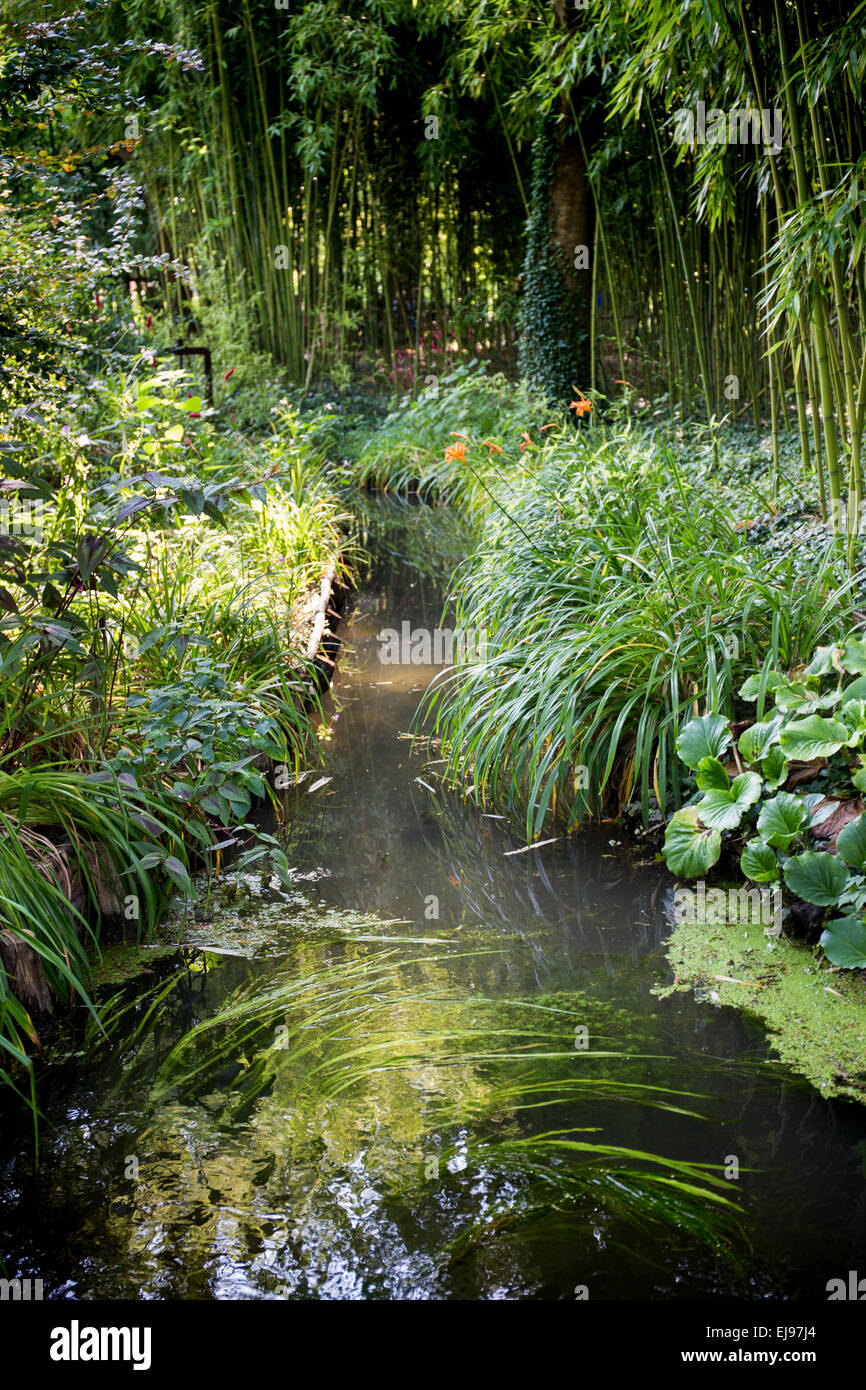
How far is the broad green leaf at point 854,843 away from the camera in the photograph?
1.81m

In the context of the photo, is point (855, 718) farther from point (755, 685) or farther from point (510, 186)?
point (510, 186)

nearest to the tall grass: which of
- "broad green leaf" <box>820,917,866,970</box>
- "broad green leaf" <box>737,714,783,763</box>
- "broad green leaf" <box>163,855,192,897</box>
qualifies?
"broad green leaf" <box>737,714,783,763</box>

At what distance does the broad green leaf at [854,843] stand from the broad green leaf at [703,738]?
1.25 ft

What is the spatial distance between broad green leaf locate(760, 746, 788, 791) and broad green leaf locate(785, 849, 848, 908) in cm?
21

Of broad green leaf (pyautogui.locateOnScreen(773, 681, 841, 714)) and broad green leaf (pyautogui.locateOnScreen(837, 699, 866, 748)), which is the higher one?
broad green leaf (pyautogui.locateOnScreen(773, 681, 841, 714))

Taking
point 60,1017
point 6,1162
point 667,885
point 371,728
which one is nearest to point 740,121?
point 371,728

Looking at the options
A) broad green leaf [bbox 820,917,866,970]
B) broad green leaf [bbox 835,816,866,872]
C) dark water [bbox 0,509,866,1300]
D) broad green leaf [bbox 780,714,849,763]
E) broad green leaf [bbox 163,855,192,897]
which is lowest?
dark water [bbox 0,509,866,1300]

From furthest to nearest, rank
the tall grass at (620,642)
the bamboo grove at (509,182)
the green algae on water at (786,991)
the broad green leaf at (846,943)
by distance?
1. the bamboo grove at (509,182)
2. the tall grass at (620,642)
3. the broad green leaf at (846,943)
4. the green algae on water at (786,991)

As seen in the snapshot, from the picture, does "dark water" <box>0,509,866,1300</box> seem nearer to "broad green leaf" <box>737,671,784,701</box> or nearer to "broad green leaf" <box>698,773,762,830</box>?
"broad green leaf" <box>698,773,762,830</box>

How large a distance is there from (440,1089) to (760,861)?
2.74ft

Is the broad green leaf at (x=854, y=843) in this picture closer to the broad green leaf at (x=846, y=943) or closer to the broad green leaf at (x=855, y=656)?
the broad green leaf at (x=846, y=943)

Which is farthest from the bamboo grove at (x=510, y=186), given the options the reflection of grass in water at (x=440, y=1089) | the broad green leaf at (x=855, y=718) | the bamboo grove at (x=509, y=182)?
the reflection of grass in water at (x=440, y=1089)

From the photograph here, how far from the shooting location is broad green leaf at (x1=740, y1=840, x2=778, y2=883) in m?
2.01

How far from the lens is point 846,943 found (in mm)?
1786
